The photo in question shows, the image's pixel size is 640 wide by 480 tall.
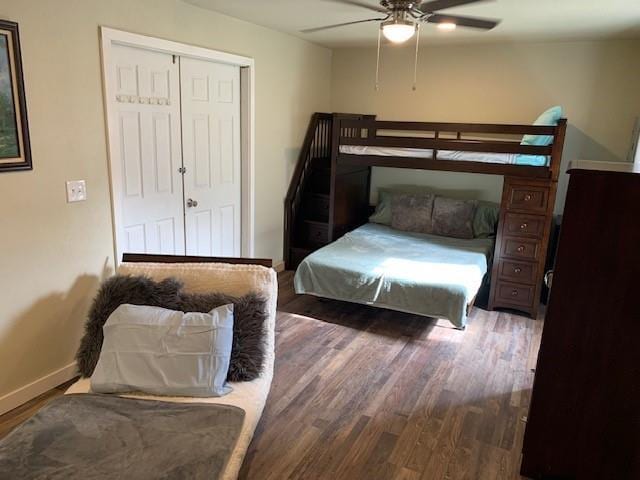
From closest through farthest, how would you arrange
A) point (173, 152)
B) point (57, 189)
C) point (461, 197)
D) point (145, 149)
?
point (57, 189) < point (145, 149) < point (173, 152) < point (461, 197)

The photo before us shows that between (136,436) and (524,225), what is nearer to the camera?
(136,436)

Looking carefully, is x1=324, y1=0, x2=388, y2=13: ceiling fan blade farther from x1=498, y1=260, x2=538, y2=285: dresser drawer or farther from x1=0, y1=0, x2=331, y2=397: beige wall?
x1=498, y1=260, x2=538, y2=285: dresser drawer

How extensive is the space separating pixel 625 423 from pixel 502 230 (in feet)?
6.89

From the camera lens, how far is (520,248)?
3.81 metres

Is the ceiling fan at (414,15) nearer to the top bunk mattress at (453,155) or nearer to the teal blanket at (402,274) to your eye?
the top bunk mattress at (453,155)

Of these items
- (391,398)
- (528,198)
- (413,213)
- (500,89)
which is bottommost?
(391,398)

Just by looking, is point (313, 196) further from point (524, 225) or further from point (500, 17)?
point (500, 17)

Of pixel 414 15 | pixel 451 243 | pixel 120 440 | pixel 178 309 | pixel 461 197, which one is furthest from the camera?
pixel 461 197

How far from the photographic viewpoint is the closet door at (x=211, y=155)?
3.53 metres

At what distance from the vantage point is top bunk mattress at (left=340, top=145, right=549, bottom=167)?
3.69m

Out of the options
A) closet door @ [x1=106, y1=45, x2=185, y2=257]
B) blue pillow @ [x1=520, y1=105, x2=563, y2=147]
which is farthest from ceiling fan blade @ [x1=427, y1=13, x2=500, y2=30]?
closet door @ [x1=106, y1=45, x2=185, y2=257]

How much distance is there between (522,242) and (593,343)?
1970 mm

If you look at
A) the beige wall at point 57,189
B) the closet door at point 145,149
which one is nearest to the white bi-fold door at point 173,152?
the closet door at point 145,149

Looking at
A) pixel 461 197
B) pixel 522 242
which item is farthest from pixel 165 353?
pixel 461 197
